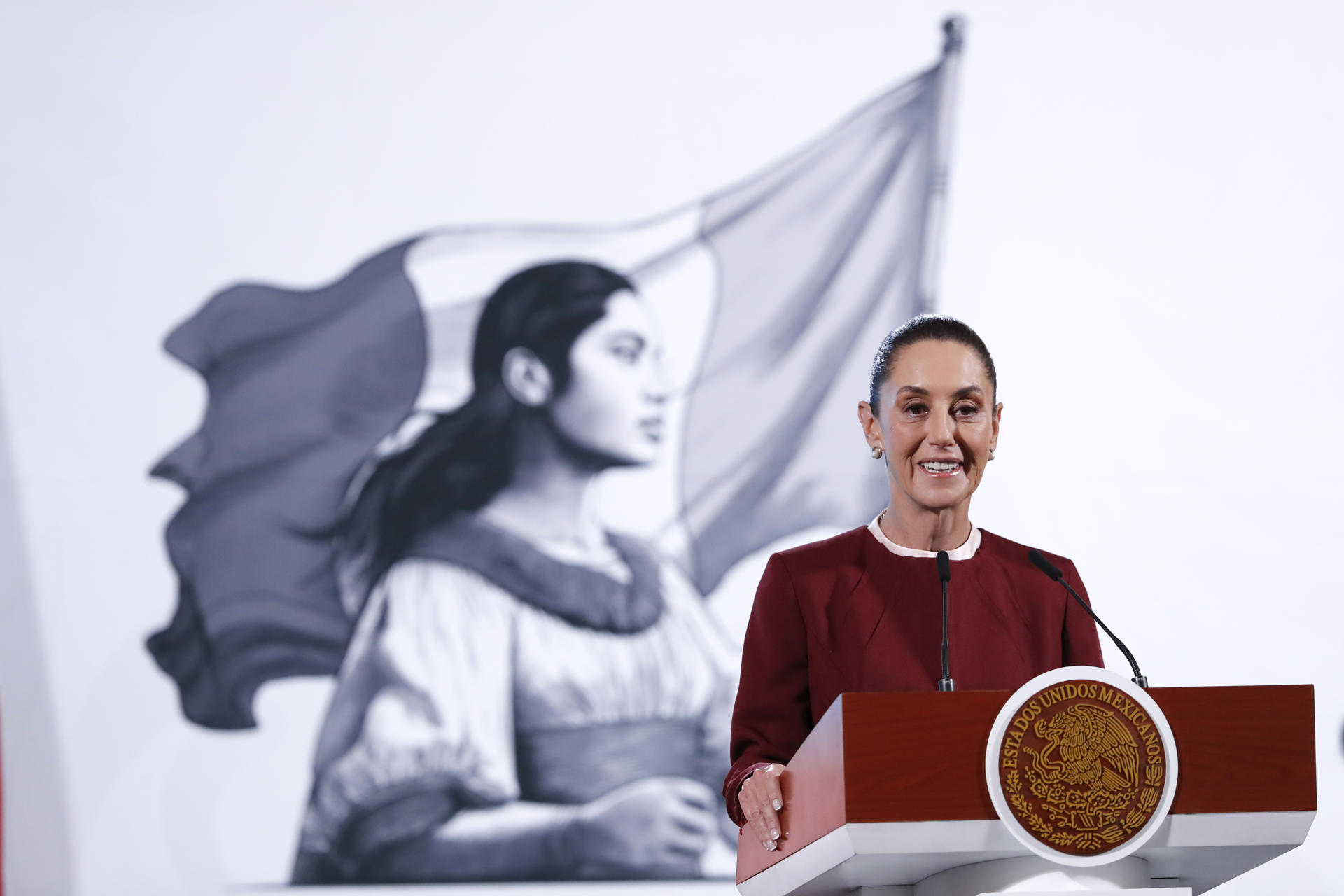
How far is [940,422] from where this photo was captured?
1.81 meters

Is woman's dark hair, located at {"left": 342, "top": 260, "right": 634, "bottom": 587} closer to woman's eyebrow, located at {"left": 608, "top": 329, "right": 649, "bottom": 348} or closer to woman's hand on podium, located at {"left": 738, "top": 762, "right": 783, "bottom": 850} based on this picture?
woman's eyebrow, located at {"left": 608, "top": 329, "right": 649, "bottom": 348}

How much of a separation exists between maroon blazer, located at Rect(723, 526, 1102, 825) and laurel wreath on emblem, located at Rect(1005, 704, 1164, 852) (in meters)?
0.50

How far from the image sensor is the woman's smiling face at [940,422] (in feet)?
5.97

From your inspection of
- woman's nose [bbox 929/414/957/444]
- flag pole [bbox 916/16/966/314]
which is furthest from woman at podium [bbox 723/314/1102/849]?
flag pole [bbox 916/16/966/314]

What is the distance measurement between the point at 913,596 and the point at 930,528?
0.11 m

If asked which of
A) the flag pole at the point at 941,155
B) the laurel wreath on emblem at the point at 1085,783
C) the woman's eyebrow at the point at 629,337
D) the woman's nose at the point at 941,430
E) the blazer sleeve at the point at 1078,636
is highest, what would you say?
the flag pole at the point at 941,155

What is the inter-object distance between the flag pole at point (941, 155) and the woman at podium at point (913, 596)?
6.58ft

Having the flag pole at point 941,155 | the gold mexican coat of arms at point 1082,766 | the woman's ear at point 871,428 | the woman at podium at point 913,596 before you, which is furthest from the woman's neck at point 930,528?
the flag pole at point 941,155

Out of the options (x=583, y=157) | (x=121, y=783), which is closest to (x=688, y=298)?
(x=583, y=157)

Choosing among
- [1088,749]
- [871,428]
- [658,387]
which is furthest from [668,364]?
[1088,749]

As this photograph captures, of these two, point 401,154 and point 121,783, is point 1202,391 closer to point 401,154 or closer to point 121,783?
point 401,154

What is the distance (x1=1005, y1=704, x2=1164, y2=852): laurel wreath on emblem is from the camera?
4.00 ft

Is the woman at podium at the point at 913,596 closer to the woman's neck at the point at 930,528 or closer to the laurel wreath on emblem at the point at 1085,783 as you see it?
the woman's neck at the point at 930,528

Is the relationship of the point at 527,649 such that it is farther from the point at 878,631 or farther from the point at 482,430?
the point at 878,631
